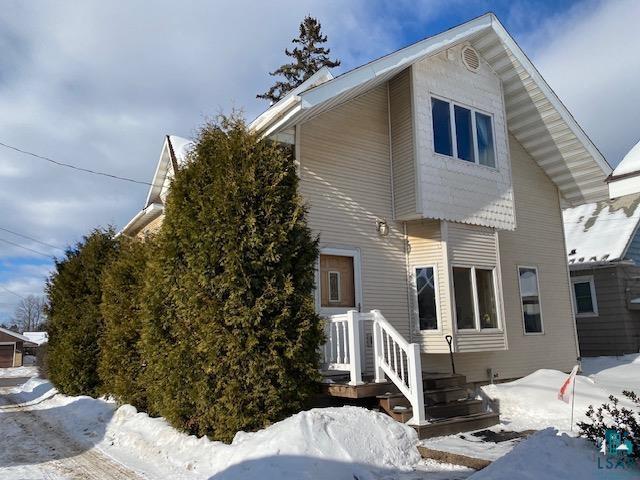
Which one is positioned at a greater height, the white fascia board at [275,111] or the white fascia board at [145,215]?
the white fascia board at [275,111]

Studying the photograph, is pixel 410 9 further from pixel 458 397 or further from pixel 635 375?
pixel 635 375

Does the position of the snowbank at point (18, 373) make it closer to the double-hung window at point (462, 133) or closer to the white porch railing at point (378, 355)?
the white porch railing at point (378, 355)

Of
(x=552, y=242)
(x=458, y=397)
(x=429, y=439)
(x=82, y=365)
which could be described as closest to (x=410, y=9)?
(x=552, y=242)

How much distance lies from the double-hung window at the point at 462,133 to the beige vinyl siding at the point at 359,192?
3.79 ft

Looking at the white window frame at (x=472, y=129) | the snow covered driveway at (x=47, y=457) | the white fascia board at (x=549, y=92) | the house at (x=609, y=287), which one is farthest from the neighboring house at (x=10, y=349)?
the white fascia board at (x=549, y=92)

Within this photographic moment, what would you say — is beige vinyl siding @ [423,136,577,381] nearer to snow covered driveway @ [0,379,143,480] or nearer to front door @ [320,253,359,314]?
front door @ [320,253,359,314]

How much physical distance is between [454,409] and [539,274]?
6637 millimetres

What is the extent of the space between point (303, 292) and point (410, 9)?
780cm

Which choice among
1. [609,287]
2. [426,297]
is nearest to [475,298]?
[426,297]

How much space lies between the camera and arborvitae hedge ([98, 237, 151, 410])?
29.5 feet

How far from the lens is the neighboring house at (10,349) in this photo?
44.8 meters

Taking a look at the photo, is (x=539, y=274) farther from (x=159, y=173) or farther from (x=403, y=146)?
(x=159, y=173)

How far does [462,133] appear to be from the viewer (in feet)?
36.2

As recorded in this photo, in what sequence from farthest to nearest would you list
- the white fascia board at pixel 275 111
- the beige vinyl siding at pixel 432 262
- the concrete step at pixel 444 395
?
1. the beige vinyl siding at pixel 432 262
2. the white fascia board at pixel 275 111
3. the concrete step at pixel 444 395
